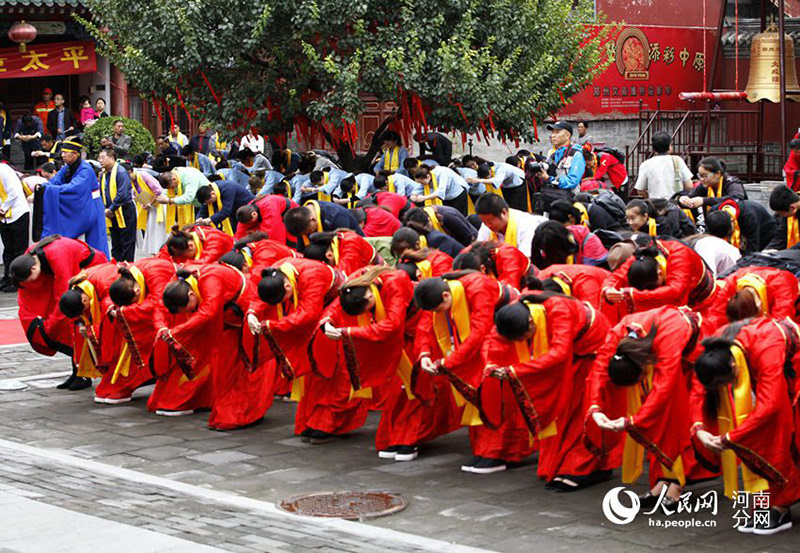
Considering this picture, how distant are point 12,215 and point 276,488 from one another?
1021 cm

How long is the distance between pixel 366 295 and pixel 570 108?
15975 millimetres

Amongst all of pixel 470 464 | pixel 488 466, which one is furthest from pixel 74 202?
pixel 488 466

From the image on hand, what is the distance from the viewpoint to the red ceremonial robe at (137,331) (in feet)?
32.6

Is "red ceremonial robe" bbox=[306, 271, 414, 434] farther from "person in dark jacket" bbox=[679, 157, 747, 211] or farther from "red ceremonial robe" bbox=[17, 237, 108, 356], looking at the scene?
"person in dark jacket" bbox=[679, 157, 747, 211]

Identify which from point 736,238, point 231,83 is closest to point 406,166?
point 231,83

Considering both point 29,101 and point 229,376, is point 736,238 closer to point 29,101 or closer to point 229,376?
point 229,376

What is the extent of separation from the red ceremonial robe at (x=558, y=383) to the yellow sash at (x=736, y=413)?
0.96m

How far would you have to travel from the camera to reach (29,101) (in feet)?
82.2

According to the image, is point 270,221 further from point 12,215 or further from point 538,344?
point 12,215

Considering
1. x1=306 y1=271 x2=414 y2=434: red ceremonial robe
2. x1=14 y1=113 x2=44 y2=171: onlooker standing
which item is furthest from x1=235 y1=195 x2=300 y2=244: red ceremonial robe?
x1=14 y1=113 x2=44 y2=171: onlooker standing

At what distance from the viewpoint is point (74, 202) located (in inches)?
631

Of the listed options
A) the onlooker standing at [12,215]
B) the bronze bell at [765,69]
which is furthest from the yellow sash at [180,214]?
the bronze bell at [765,69]

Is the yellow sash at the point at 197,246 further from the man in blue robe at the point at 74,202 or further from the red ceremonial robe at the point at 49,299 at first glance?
the man in blue robe at the point at 74,202

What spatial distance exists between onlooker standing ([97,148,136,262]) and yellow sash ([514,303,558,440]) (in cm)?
957
